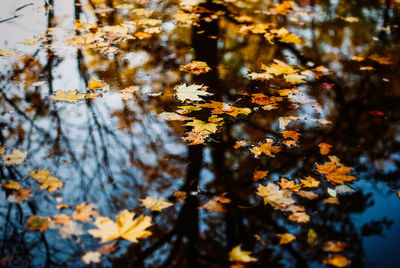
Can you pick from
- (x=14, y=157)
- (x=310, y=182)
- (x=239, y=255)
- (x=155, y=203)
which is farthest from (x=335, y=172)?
(x=14, y=157)

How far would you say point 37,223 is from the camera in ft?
5.65

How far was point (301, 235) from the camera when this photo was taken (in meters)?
1.79

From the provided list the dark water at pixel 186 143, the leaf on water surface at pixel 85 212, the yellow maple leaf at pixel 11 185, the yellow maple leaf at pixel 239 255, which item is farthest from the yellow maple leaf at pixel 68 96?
the yellow maple leaf at pixel 239 255

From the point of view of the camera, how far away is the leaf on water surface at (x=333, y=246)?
68.1 inches

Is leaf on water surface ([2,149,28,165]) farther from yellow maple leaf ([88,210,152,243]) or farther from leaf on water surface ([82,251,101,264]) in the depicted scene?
leaf on water surface ([82,251,101,264])

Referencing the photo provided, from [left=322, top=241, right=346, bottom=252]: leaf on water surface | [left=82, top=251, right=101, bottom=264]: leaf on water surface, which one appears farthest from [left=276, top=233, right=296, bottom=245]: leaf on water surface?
[left=82, top=251, right=101, bottom=264]: leaf on water surface

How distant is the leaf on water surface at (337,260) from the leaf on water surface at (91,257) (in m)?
1.28

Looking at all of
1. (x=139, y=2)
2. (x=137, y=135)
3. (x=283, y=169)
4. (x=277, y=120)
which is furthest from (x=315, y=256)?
(x=139, y=2)

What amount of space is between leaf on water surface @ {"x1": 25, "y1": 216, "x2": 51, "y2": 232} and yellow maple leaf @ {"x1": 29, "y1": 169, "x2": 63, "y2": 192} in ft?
0.76

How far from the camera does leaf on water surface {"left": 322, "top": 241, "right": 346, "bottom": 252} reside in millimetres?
1729

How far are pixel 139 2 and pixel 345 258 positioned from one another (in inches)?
207

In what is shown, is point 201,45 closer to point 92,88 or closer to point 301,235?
point 92,88

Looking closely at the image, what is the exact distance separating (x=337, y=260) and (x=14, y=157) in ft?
7.59

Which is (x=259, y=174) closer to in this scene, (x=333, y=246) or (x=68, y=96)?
(x=333, y=246)
